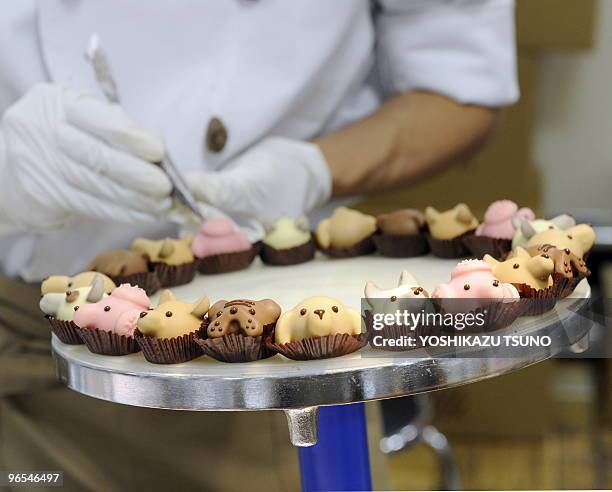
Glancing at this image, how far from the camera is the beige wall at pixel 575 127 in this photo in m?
1.45

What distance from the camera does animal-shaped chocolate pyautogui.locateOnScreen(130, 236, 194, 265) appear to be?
2.26 ft

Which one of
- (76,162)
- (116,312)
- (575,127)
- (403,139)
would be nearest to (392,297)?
(116,312)

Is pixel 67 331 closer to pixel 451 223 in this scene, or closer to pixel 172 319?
pixel 172 319

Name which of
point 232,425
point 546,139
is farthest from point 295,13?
point 546,139

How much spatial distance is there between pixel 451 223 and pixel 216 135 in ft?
0.95

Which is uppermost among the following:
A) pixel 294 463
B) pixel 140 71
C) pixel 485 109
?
→ pixel 140 71

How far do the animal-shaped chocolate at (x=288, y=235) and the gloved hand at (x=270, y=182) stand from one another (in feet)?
0.30

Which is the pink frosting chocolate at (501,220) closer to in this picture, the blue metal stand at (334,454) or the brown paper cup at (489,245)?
the brown paper cup at (489,245)

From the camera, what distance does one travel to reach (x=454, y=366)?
48 cm

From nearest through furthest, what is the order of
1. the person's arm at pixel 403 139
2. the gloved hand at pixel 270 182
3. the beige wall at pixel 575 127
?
the gloved hand at pixel 270 182 < the person's arm at pixel 403 139 < the beige wall at pixel 575 127

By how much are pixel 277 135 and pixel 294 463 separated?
13.2 inches

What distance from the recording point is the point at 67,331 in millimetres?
552

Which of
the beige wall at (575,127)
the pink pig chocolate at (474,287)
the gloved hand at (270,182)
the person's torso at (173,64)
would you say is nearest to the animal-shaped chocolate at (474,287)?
the pink pig chocolate at (474,287)

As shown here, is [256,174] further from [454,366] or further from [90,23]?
[454,366]
